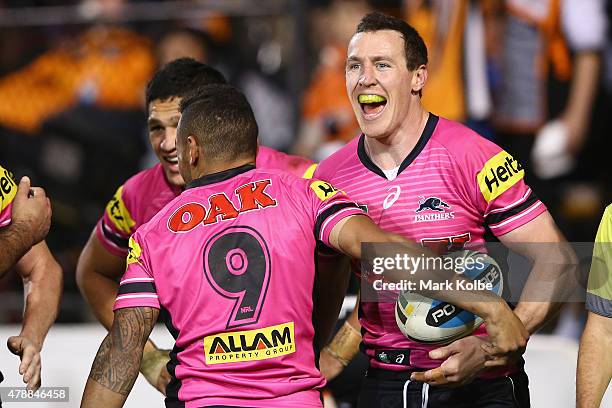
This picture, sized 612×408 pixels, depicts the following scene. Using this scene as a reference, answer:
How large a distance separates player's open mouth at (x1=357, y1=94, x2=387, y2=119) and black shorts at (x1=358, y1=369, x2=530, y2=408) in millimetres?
1063

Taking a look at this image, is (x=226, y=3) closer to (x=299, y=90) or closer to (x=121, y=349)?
(x=299, y=90)

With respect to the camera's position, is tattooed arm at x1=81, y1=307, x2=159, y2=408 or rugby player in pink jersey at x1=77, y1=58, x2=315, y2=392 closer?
tattooed arm at x1=81, y1=307, x2=159, y2=408

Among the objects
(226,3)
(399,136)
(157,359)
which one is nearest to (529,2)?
(226,3)

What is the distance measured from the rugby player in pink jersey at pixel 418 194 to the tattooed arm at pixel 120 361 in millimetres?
1027

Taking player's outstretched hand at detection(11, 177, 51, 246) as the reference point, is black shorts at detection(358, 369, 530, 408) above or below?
below

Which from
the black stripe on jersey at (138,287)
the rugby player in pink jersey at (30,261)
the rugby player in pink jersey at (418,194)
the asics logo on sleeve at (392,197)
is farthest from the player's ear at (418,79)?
the rugby player in pink jersey at (30,261)

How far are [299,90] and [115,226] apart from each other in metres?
3.55

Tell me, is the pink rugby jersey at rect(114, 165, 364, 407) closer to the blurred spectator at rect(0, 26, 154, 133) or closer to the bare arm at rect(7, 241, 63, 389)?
the bare arm at rect(7, 241, 63, 389)

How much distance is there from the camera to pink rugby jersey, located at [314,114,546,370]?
13.8 feet

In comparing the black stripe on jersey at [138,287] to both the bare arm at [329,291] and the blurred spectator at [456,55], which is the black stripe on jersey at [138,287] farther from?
the blurred spectator at [456,55]

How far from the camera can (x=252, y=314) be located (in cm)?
373

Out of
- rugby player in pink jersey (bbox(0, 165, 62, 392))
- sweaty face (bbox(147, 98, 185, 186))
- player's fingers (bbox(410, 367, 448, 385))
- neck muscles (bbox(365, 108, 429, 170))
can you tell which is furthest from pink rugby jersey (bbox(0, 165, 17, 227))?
player's fingers (bbox(410, 367, 448, 385))

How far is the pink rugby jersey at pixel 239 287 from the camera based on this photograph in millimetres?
3721

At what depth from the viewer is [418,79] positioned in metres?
4.49
